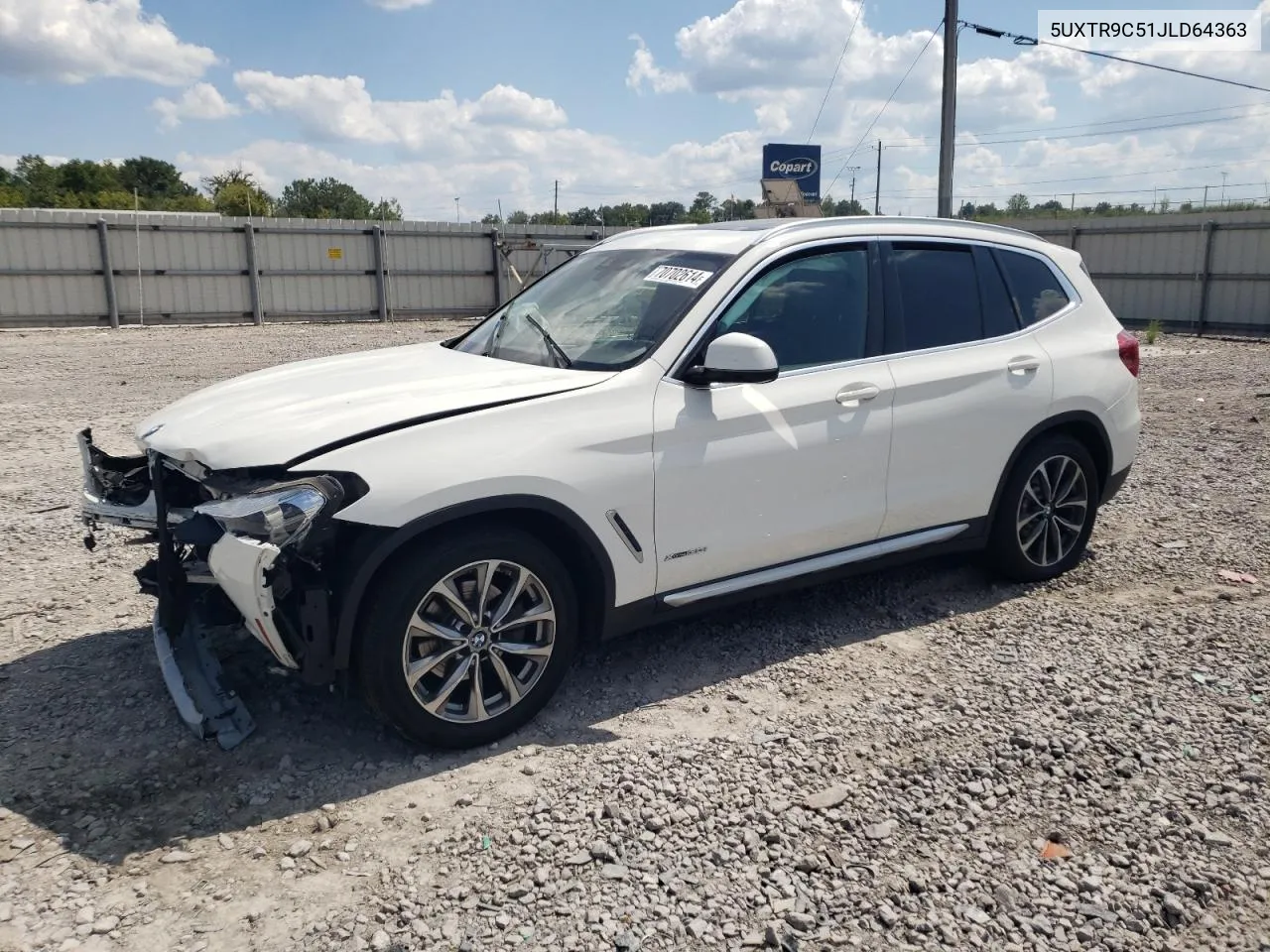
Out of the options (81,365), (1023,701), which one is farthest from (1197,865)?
(81,365)

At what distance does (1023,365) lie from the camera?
4902 millimetres

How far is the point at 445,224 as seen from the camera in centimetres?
2448

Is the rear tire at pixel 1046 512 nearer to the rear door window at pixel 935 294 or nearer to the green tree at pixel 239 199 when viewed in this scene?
the rear door window at pixel 935 294

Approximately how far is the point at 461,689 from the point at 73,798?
130 cm

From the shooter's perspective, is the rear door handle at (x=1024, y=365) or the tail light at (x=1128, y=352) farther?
the tail light at (x=1128, y=352)

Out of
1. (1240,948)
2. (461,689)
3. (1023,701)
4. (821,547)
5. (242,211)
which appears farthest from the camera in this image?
(242,211)

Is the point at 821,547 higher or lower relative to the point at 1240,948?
higher

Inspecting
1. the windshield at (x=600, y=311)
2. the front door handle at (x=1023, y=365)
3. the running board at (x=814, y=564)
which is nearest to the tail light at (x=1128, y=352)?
the front door handle at (x=1023, y=365)

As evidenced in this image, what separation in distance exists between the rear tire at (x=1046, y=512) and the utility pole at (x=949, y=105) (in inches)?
568

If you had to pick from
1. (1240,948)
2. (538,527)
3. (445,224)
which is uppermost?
(445,224)

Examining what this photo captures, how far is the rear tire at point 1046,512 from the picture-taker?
5016mm

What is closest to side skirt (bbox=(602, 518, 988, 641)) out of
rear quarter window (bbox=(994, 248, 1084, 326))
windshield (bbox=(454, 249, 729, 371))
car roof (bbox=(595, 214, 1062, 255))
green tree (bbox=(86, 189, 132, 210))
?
windshield (bbox=(454, 249, 729, 371))

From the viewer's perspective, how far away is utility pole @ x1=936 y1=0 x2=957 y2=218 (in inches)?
723

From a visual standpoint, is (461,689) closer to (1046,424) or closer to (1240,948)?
(1240,948)
